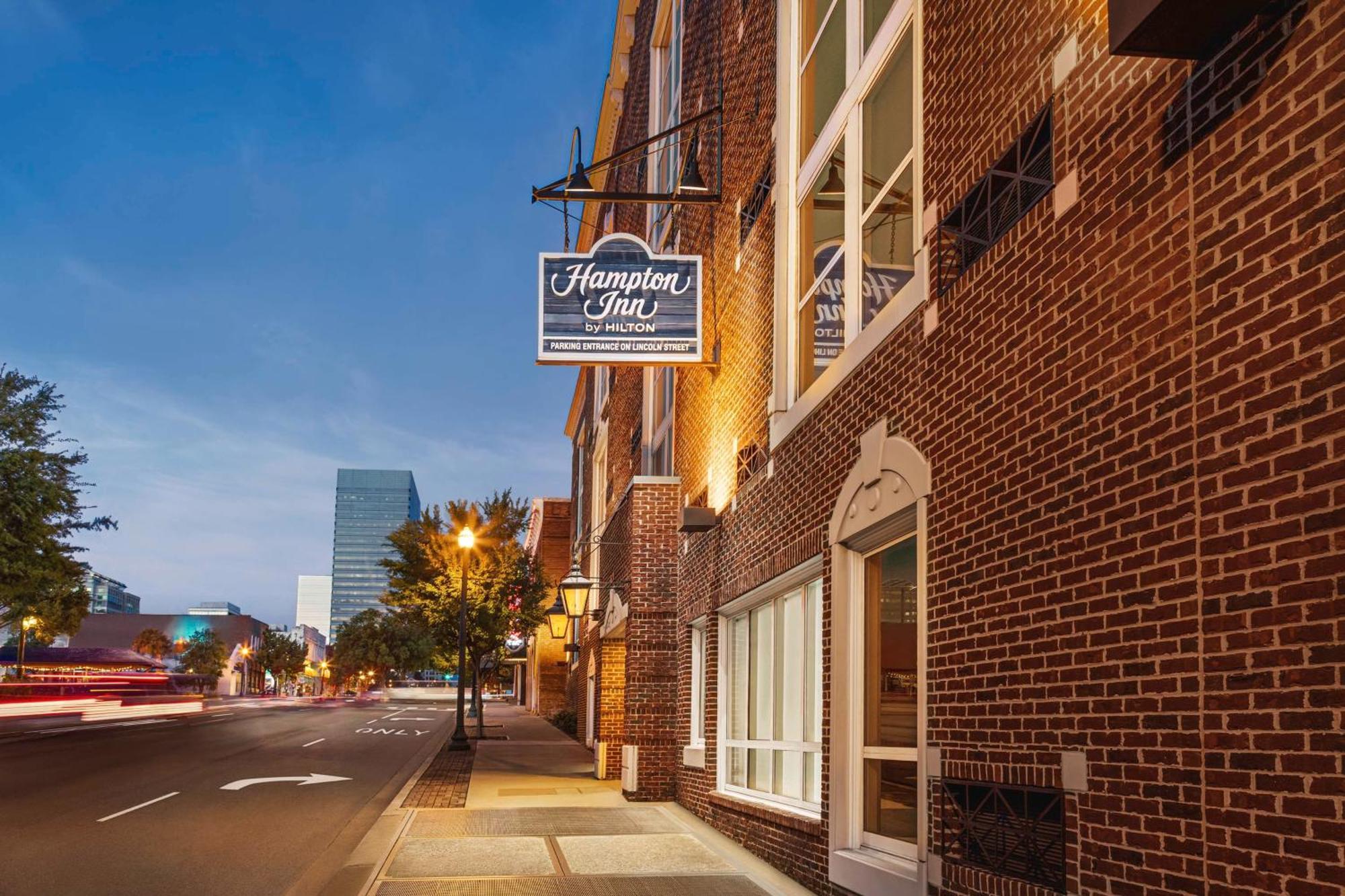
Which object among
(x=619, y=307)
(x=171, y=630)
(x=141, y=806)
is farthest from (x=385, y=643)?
(x=171, y=630)

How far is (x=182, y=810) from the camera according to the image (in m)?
15.8

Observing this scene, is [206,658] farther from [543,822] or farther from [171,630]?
[543,822]

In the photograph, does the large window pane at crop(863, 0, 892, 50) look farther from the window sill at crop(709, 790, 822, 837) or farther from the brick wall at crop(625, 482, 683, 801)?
the brick wall at crop(625, 482, 683, 801)

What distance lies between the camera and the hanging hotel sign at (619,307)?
14211 mm

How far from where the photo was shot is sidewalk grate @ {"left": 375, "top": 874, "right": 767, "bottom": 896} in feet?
31.9

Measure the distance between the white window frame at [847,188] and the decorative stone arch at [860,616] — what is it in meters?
0.96

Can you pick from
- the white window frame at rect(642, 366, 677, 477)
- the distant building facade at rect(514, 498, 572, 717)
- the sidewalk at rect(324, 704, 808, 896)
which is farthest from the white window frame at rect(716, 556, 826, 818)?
the distant building facade at rect(514, 498, 572, 717)

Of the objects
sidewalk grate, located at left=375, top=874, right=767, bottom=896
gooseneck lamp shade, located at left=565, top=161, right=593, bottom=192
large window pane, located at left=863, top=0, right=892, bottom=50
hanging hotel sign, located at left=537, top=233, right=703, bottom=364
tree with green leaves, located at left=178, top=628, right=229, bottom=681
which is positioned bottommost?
tree with green leaves, located at left=178, top=628, right=229, bottom=681

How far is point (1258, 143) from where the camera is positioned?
4492mm

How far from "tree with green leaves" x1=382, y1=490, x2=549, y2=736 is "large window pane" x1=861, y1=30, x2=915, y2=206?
27.3 m

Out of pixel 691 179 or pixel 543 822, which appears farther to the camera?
pixel 691 179

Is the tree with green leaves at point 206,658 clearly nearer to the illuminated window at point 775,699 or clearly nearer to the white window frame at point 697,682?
the white window frame at point 697,682

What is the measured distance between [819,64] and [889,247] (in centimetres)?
328

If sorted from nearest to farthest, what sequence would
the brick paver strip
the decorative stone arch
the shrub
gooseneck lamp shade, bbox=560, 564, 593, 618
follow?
the decorative stone arch → the brick paver strip → gooseneck lamp shade, bbox=560, 564, 593, 618 → the shrub
